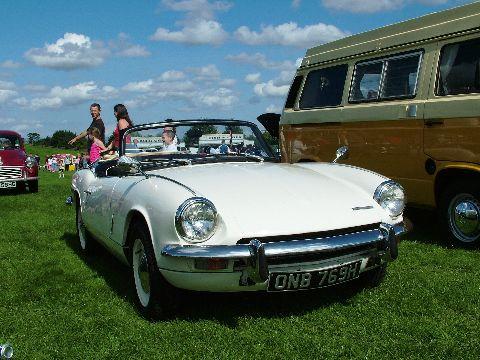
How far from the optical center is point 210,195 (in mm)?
3512

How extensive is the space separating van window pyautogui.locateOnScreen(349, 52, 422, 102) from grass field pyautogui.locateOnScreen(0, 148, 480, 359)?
1987 millimetres

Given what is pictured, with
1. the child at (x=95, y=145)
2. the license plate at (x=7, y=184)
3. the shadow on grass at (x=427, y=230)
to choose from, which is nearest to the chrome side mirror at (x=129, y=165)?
the shadow on grass at (x=427, y=230)

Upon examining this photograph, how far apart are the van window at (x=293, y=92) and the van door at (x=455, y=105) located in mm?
2444

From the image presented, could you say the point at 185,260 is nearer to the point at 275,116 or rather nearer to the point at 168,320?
the point at 168,320

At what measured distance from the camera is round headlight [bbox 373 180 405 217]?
3930mm

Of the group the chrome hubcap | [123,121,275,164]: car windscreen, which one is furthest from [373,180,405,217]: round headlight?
the chrome hubcap

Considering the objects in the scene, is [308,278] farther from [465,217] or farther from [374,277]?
[465,217]

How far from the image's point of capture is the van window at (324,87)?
277 inches

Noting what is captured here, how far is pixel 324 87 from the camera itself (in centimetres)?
734

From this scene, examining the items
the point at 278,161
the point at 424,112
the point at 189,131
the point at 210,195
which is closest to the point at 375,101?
the point at 424,112

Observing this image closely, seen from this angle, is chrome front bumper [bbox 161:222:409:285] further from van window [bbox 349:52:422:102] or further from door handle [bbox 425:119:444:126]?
van window [bbox 349:52:422:102]

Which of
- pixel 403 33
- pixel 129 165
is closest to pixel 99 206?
pixel 129 165

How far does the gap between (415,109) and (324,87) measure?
1.73m

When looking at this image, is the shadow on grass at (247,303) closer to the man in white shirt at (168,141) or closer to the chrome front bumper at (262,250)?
the chrome front bumper at (262,250)
